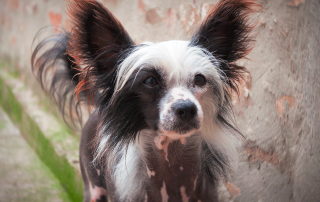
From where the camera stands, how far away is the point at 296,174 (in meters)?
1.91

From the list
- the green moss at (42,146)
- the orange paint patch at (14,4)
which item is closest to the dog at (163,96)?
the green moss at (42,146)

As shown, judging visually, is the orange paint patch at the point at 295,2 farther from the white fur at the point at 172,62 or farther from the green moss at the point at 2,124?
the green moss at the point at 2,124

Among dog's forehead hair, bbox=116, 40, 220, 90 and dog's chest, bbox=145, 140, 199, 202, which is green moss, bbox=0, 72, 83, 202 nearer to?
dog's chest, bbox=145, 140, 199, 202

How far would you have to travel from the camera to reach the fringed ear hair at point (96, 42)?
1551mm

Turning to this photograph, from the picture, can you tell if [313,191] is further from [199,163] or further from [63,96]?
[63,96]

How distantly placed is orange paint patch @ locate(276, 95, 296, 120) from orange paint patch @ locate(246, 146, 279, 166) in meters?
0.28

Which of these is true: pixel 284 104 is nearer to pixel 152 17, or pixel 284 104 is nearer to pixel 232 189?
pixel 232 189

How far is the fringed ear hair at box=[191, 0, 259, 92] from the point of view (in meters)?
1.59

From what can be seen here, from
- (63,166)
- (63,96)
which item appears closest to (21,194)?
(63,166)

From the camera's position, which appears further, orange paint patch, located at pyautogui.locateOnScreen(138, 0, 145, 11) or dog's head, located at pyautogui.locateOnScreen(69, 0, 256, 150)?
orange paint patch, located at pyautogui.locateOnScreen(138, 0, 145, 11)

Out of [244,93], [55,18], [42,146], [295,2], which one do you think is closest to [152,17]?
[244,93]

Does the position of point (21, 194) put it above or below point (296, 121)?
below

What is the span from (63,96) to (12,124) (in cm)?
313

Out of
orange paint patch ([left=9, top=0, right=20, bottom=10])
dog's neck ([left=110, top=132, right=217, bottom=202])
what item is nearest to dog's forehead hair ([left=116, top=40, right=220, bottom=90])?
dog's neck ([left=110, top=132, right=217, bottom=202])
